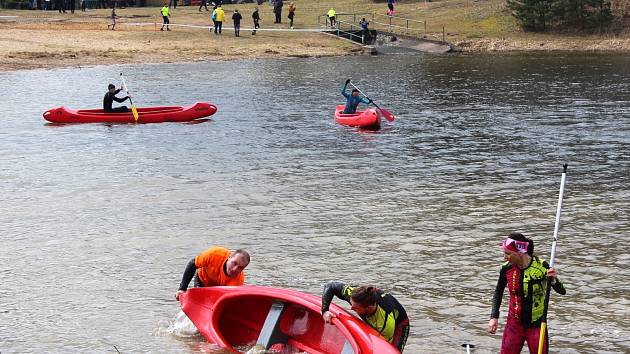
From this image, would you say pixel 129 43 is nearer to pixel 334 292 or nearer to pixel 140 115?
pixel 140 115

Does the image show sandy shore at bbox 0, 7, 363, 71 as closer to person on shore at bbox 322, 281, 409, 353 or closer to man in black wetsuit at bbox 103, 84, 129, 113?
man in black wetsuit at bbox 103, 84, 129, 113

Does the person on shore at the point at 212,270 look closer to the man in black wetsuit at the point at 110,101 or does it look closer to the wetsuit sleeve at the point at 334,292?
the wetsuit sleeve at the point at 334,292

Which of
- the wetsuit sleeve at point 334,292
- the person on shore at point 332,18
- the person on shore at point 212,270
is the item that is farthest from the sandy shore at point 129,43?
the wetsuit sleeve at point 334,292

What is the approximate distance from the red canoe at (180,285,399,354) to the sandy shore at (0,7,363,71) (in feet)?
135

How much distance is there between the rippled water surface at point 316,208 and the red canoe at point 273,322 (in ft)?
2.02

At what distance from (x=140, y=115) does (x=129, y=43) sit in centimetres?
2610

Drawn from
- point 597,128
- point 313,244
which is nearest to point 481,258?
point 313,244

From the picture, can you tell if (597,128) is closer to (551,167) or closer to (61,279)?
(551,167)

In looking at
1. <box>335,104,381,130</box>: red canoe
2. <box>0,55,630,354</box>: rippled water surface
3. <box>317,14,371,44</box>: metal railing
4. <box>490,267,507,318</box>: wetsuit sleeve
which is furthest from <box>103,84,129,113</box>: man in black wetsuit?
<box>317,14,371,44</box>: metal railing

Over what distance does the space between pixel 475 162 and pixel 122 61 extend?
1325 inches

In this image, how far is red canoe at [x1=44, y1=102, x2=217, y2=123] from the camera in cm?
3544

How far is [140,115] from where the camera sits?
36.0 meters

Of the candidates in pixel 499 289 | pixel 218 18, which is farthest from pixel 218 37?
pixel 499 289

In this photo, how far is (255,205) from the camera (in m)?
22.5
